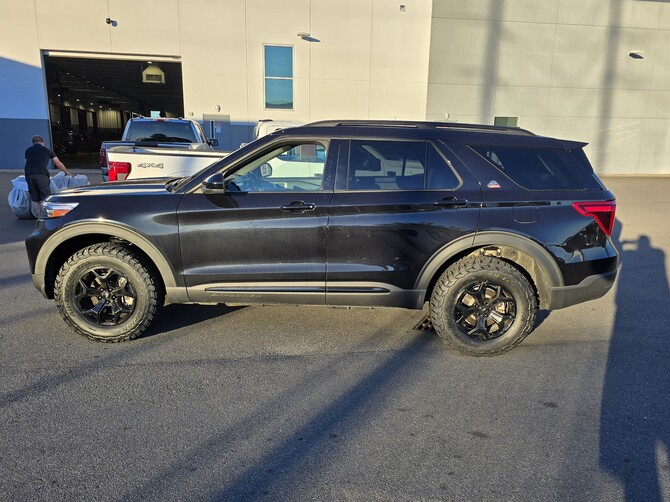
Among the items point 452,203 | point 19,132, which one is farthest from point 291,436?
point 19,132

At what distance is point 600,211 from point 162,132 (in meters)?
9.53

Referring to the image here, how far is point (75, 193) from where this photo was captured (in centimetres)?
423

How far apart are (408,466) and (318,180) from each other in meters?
2.36

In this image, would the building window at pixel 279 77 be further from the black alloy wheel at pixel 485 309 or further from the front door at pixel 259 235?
the black alloy wheel at pixel 485 309

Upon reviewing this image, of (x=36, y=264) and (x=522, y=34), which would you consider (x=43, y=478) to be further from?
(x=522, y=34)

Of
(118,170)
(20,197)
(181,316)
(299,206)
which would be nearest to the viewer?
(299,206)

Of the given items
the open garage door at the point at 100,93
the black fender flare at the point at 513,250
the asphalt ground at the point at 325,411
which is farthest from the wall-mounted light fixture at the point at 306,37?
the black fender flare at the point at 513,250

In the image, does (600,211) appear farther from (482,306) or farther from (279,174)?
(279,174)

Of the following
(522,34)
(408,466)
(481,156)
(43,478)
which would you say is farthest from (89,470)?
(522,34)

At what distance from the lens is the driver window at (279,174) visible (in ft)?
13.4

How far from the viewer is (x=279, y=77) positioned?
18766 millimetres

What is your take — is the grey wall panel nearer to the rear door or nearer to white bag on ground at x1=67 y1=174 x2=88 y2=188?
white bag on ground at x1=67 y1=174 x2=88 y2=188

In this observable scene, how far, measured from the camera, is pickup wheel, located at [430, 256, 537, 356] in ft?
13.3

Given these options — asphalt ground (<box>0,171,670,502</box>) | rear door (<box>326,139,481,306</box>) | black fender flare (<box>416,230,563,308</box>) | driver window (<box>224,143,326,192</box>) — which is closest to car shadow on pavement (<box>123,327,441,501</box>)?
asphalt ground (<box>0,171,670,502</box>)
